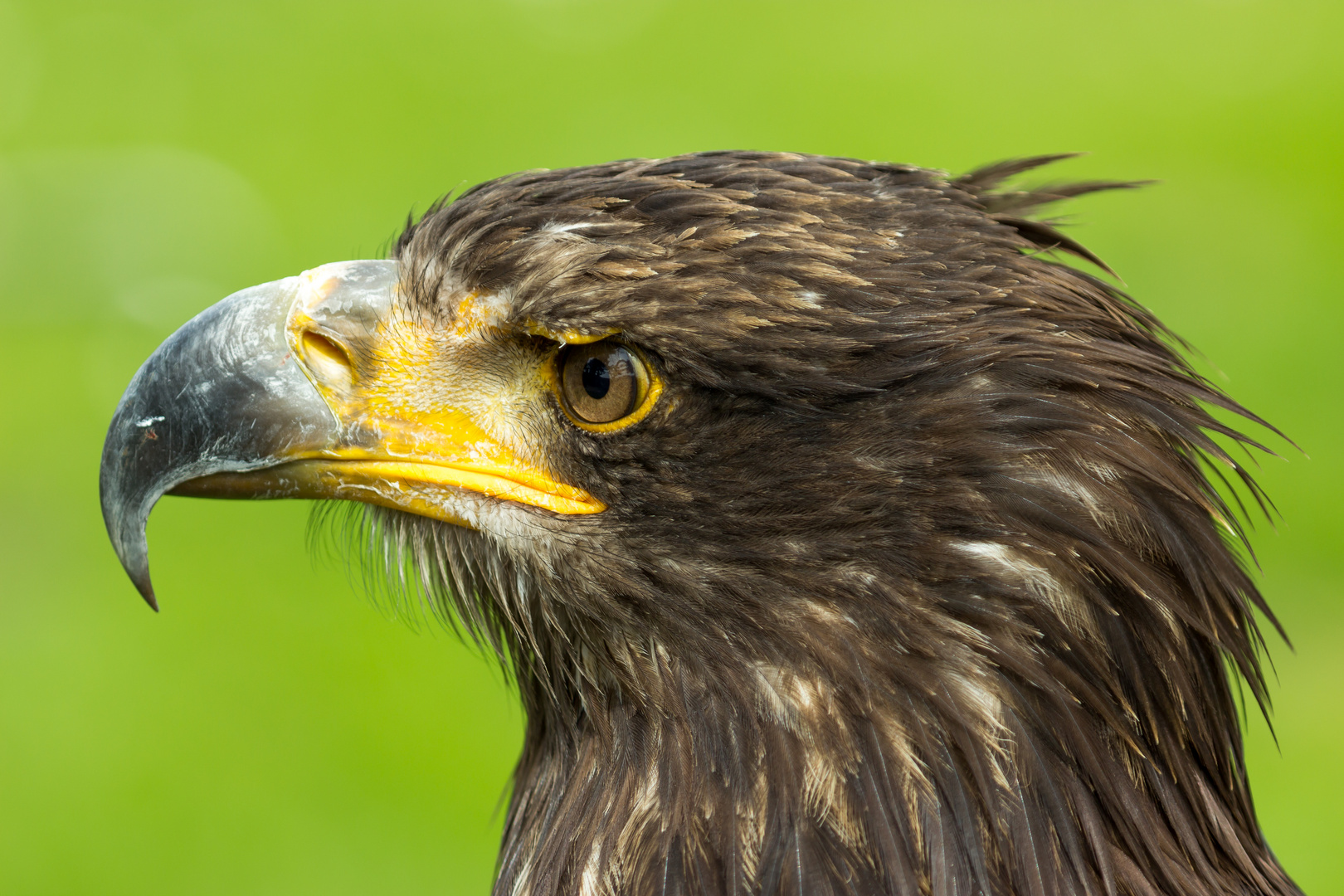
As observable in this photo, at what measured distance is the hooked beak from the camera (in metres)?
2.19

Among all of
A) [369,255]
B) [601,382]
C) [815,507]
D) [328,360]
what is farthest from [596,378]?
[369,255]

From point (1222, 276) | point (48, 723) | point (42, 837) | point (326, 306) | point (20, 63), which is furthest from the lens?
point (20, 63)

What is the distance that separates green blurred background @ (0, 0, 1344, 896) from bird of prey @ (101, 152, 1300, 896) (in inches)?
21.0

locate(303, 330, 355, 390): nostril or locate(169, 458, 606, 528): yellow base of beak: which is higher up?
locate(303, 330, 355, 390): nostril

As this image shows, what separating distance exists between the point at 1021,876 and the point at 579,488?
2.79 ft

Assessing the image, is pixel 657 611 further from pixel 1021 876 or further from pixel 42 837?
pixel 42 837

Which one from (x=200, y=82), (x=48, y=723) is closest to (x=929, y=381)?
(x=48, y=723)

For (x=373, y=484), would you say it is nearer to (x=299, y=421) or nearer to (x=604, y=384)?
(x=299, y=421)

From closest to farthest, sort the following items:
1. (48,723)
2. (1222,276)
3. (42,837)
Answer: (42,837), (48,723), (1222,276)

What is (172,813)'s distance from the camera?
206 inches

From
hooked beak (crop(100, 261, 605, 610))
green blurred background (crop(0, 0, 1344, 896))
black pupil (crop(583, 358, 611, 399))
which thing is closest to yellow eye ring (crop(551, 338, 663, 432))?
black pupil (crop(583, 358, 611, 399))

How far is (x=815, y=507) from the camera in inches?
78.4

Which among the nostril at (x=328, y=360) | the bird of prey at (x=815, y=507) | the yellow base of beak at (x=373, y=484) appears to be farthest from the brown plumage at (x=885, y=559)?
the nostril at (x=328, y=360)

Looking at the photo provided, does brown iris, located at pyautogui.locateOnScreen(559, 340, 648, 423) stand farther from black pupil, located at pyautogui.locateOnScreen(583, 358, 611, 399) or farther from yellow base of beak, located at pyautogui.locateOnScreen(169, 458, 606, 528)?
yellow base of beak, located at pyautogui.locateOnScreen(169, 458, 606, 528)
